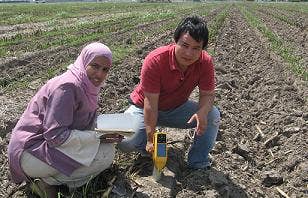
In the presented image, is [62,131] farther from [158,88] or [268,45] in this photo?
[268,45]

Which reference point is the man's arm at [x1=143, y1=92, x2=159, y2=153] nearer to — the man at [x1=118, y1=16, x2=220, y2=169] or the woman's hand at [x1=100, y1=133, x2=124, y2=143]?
the man at [x1=118, y1=16, x2=220, y2=169]

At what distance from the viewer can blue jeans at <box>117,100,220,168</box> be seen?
4500 millimetres

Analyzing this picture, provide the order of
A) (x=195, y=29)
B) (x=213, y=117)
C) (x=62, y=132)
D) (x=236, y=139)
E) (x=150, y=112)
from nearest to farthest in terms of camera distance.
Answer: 1. (x=62, y=132)
2. (x=195, y=29)
3. (x=150, y=112)
4. (x=213, y=117)
5. (x=236, y=139)

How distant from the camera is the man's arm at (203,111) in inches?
167

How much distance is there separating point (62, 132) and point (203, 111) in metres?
1.29

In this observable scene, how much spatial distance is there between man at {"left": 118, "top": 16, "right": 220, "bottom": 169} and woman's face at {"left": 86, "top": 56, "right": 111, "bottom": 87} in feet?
1.78

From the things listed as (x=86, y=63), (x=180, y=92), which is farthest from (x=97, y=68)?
(x=180, y=92)

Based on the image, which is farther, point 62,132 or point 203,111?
point 203,111

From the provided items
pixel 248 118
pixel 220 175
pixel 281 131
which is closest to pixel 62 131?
pixel 220 175

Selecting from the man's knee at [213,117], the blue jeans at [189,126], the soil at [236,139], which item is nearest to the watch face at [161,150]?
the soil at [236,139]

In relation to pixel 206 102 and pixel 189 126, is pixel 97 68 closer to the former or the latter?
pixel 206 102

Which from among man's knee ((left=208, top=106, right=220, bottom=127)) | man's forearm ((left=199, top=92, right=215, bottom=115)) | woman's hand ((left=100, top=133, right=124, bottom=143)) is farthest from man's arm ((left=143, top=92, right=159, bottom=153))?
man's knee ((left=208, top=106, right=220, bottom=127))

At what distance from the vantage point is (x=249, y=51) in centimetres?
1175

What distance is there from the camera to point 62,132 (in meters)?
3.65
